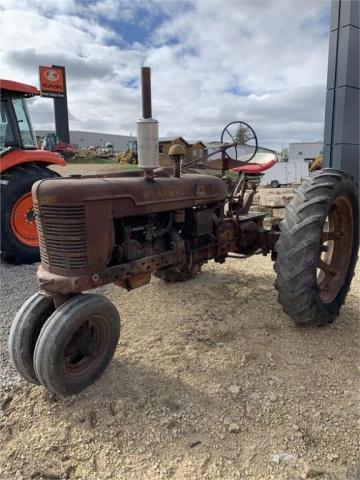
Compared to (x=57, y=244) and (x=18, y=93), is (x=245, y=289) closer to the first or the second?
(x=57, y=244)

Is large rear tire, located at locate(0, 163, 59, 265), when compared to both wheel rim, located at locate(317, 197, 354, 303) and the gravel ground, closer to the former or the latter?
the gravel ground

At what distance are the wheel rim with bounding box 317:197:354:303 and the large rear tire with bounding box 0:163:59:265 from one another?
3586 millimetres

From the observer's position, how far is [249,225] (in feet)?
12.1

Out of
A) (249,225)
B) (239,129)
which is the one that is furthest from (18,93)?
(249,225)

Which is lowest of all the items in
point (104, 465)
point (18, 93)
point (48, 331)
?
point (104, 465)

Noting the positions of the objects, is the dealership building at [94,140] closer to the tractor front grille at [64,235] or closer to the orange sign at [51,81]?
the orange sign at [51,81]

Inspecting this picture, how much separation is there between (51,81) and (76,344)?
27937mm

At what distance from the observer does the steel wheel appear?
2078 millimetres

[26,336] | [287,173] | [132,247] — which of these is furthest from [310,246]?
[287,173]

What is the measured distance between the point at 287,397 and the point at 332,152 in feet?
14.7

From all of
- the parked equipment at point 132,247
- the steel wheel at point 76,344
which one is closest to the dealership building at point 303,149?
the parked equipment at point 132,247

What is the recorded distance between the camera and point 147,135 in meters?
2.35

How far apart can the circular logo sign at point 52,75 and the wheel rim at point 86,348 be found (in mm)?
A: 27225

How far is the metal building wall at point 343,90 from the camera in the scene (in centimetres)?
528
